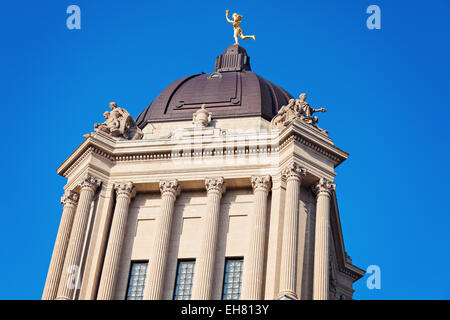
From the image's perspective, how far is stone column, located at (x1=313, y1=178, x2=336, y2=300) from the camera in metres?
47.3

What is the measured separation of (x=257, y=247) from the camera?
48.5 metres

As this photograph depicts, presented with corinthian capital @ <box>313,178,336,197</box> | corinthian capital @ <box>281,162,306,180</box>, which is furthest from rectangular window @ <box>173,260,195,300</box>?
corinthian capital @ <box>313,178,336,197</box>

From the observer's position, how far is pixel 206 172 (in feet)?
171

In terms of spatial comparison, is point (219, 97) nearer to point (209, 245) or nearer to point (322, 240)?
point (209, 245)

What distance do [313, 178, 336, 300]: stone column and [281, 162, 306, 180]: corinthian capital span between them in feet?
3.86

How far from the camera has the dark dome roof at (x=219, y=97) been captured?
5712 centimetres

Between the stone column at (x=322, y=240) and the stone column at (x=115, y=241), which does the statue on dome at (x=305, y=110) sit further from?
the stone column at (x=115, y=241)

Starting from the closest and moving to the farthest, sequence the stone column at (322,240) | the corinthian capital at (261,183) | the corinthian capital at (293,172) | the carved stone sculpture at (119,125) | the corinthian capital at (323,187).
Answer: the stone column at (322,240), the corinthian capital at (293,172), the corinthian capital at (323,187), the corinthian capital at (261,183), the carved stone sculpture at (119,125)

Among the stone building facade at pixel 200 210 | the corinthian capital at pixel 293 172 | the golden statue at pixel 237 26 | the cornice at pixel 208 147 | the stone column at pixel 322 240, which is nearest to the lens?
the stone column at pixel 322 240

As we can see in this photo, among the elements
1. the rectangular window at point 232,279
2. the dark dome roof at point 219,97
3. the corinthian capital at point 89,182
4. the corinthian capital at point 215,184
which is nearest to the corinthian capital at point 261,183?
the corinthian capital at point 215,184

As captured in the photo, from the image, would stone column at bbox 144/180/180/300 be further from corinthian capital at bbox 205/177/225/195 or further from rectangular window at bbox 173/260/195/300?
corinthian capital at bbox 205/177/225/195

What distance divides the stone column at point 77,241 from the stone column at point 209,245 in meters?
6.17
